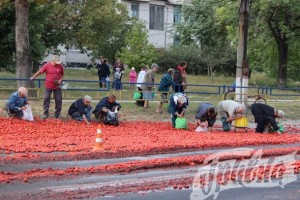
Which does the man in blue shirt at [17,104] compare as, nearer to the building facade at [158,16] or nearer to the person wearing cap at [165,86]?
the person wearing cap at [165,86]

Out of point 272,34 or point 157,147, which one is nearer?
point 157,147

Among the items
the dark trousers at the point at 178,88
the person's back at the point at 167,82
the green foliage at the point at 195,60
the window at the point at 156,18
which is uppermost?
the window at the point at 156,18

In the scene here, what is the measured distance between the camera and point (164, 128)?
64.6 ft

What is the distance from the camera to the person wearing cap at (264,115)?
60.9ft

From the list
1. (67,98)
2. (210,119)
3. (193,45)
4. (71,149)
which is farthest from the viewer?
(193,45)

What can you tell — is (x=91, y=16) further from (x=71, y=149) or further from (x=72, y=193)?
(x=72, y=193)


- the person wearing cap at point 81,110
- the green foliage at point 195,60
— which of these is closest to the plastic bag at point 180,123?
the person wearing cap at point 81,110

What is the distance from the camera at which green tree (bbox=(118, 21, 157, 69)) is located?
48.3m

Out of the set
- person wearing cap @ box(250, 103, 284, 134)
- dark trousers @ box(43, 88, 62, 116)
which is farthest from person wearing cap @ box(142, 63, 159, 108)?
person wearing cap @ box(250, 103, 284, 134)

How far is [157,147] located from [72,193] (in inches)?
219

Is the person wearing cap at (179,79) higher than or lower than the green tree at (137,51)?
lower

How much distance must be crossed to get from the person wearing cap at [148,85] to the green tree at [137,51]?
75.0ft

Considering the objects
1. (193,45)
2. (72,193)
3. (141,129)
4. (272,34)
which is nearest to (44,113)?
(141,129)

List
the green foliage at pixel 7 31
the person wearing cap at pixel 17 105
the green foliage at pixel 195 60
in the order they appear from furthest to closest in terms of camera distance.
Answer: the green foliage at pixel 195 60, the green foliage at pixel 7 31, the person wearing cap at pixel 17 105
